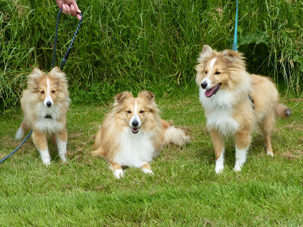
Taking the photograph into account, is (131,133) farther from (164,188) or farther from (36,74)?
(36,74)

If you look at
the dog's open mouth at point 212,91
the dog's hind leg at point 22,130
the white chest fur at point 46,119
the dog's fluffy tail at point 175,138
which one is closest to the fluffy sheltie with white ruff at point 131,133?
the dog's fluffy tail at point 175,138

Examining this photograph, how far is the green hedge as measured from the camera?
22.9ft

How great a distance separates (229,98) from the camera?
3.79 m

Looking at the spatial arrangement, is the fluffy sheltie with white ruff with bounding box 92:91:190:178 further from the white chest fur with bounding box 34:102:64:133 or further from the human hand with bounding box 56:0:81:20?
the human hand with bounding box 56:0:81:20

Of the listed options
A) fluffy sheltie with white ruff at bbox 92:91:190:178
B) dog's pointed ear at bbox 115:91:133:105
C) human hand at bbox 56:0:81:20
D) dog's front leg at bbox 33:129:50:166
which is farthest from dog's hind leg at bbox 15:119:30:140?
human hand at bbox 56:0:81:20

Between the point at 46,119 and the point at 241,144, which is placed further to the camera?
the point at 46,119

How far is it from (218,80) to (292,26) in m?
4.23

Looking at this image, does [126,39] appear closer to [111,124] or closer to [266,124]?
[111,124]

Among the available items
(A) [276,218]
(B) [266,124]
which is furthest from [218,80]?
(A) [276,218]

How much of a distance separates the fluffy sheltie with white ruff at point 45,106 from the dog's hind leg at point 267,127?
8.47ft

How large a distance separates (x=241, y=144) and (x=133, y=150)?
1.34 m

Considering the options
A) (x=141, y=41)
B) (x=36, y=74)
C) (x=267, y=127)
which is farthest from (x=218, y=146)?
(x=141, y=41)

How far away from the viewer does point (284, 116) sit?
15.6 ft

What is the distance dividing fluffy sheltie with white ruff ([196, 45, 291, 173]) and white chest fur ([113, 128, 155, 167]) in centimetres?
93
